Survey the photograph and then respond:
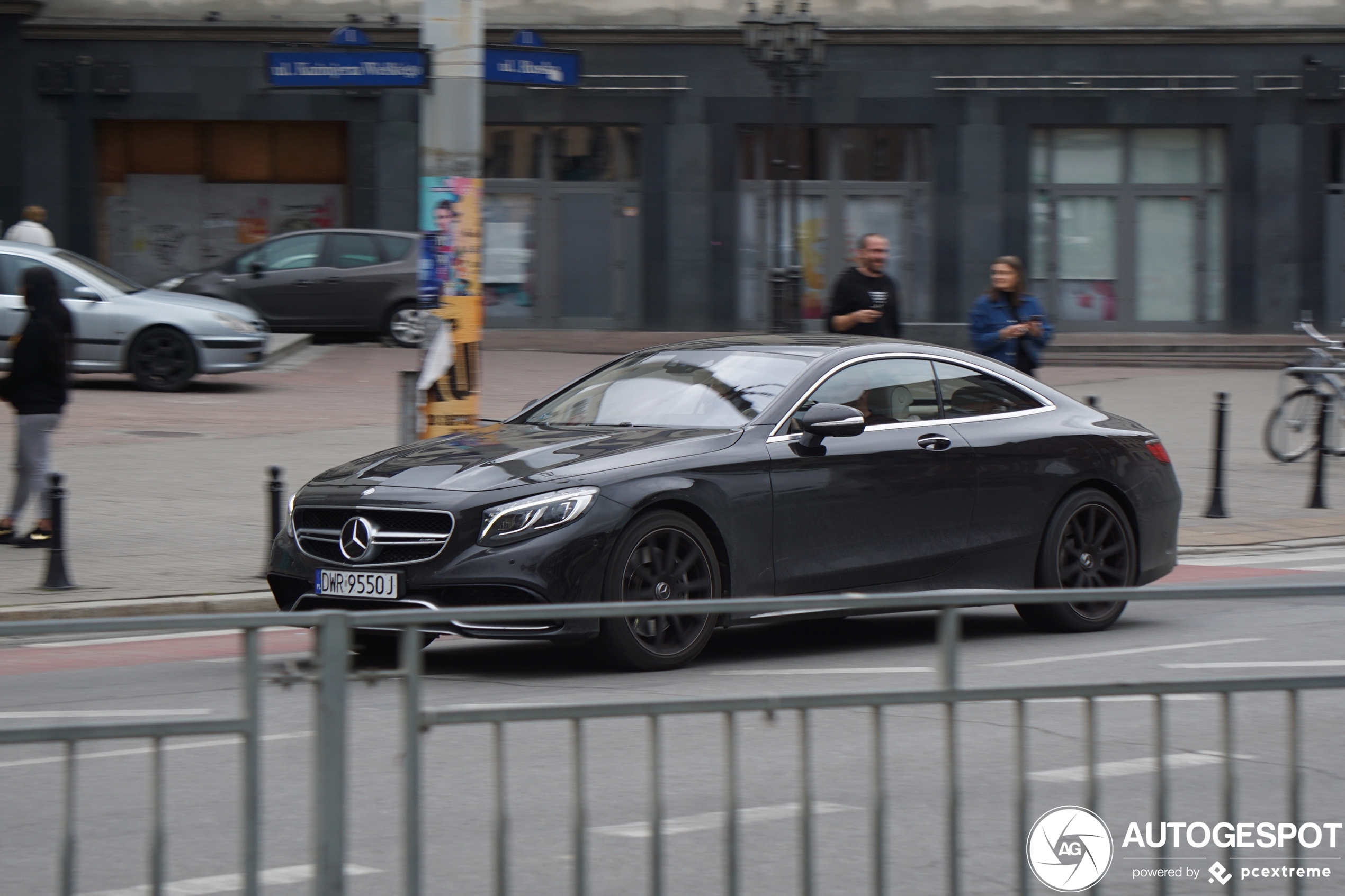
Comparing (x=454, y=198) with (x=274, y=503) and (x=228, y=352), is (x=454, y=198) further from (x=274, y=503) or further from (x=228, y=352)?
(x=228, y=352)

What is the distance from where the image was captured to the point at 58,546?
9.66m

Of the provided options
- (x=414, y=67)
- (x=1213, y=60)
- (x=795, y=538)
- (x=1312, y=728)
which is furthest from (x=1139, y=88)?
(x=1312, y=728)

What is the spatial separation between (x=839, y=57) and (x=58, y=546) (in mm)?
23506

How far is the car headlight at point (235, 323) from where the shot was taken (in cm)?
1994

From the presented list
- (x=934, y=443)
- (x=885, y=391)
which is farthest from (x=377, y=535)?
(x=934, y=443)

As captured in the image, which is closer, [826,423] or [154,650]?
[154,650]

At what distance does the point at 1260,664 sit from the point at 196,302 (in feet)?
57.3

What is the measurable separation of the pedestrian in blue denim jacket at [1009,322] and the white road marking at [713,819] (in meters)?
9.34

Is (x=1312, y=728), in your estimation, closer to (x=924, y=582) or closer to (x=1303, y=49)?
(x=924, y=582)

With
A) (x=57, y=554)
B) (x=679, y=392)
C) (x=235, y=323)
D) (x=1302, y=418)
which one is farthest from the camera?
(x=235, y=323)

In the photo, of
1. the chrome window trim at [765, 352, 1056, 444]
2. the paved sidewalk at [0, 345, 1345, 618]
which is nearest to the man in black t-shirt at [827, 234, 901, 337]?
the paved sidewalk at [0, 345, 1345, 618]

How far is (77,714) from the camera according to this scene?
11.4 feet

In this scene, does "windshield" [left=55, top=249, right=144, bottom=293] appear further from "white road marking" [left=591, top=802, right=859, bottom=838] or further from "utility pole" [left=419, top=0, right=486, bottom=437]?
"white road marking" [left=591, top=802, right=859, bottom=838]

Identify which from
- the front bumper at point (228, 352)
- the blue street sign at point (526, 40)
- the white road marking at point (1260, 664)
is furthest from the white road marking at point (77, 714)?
the front bumper at point (228, 352)
